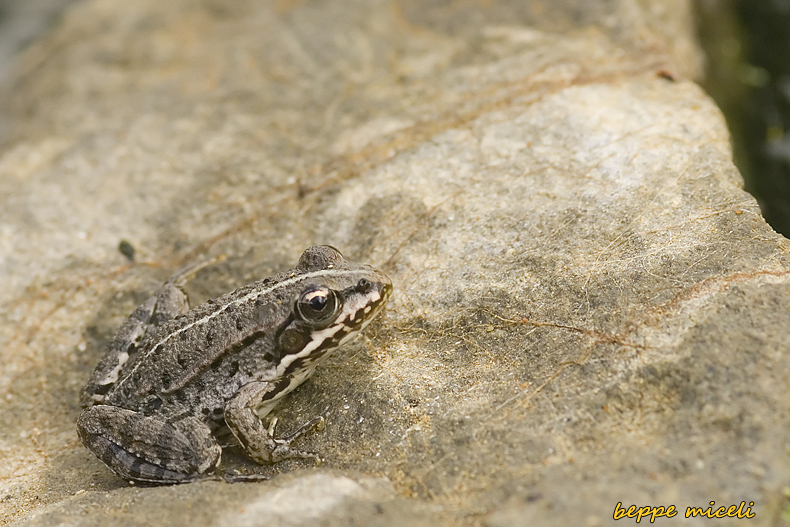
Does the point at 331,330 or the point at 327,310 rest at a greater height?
the point at 327,310

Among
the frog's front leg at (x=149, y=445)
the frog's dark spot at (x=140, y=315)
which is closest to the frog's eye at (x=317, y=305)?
the frog's front leg at (x=149, y=445)

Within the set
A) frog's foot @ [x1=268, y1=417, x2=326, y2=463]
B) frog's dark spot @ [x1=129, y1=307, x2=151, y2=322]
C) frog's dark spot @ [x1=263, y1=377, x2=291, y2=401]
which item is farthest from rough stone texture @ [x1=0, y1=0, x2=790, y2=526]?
frog's dark spot @ [x1=129, y1=307, x2=151, y2=322]

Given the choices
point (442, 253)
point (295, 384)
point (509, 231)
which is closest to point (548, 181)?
point (509, 231)

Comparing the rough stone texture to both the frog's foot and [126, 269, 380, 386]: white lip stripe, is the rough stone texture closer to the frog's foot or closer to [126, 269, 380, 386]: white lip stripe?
the frog's foot

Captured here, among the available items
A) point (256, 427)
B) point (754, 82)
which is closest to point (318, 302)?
point (256, 427)

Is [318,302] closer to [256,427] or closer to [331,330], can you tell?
[331,330]

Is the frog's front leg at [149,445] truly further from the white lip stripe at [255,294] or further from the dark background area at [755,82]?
the dark background area at [755,82]
